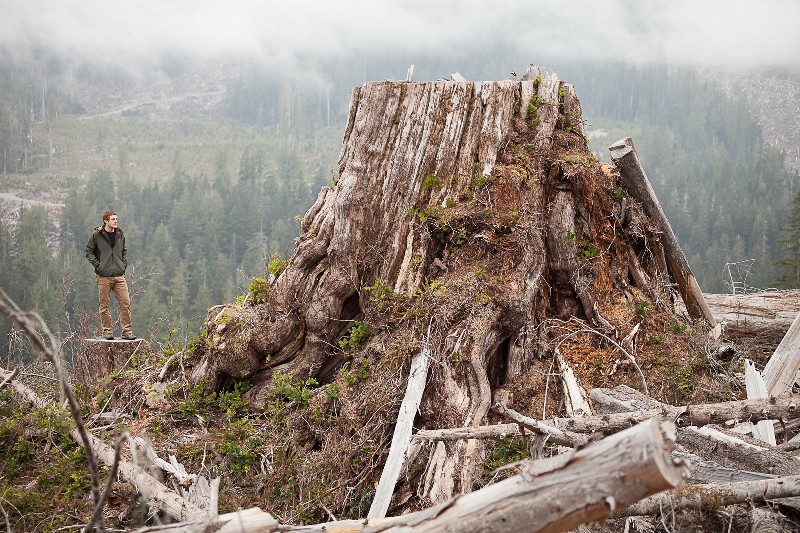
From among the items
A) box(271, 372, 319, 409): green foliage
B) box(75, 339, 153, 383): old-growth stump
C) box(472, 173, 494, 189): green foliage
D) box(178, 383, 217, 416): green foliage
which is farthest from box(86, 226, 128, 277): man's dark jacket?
box(472, 173, 494, 189): green foliage

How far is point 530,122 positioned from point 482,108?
621 millimetres

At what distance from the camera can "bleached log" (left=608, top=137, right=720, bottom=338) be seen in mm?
8258

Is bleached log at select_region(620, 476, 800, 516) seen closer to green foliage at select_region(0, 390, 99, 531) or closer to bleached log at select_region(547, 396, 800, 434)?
bleached log at select_region(547, 396, 800, 434)

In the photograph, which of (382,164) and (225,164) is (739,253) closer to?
(382,164)

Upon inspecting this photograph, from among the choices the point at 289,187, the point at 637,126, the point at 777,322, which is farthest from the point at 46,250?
the point at 637,126

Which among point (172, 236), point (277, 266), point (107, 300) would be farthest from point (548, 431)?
point (172, 236)

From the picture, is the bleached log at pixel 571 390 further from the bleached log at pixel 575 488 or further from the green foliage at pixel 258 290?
the bleached log at pixel 575 488

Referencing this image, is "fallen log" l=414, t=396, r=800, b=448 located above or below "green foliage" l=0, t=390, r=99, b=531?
above

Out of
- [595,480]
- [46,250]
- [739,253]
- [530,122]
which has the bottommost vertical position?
[46,250]

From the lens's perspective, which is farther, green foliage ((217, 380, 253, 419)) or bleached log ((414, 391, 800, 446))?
green foliage ((217, 380, 253, 419))

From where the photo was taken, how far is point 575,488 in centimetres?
262

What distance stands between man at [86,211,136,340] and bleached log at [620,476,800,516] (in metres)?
7.71

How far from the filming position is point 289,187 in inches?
4604

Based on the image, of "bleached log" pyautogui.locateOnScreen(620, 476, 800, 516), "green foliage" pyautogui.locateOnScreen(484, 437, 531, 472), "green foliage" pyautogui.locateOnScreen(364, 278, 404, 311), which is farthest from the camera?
"green foliage" pyautogui.locateOnScreen(364, 278, 404, 311)
